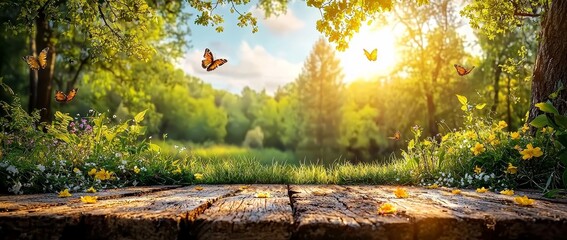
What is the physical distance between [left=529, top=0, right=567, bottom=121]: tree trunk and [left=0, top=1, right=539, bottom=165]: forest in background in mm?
892

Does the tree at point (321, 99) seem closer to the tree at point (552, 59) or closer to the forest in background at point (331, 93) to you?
the forest in background at point (331, 93)

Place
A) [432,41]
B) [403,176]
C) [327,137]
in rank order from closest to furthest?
[403,176], [432,41], [327,137]

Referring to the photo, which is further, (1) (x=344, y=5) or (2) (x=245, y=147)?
(2) (x=245, y=147)

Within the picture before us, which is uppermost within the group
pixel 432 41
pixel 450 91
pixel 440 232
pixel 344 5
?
pixel 432 41

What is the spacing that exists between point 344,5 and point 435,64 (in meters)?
21.2

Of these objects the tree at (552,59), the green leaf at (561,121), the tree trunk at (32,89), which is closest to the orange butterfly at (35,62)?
the green leaf at (561,121)

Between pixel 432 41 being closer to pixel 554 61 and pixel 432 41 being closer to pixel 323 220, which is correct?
pixel 554 61

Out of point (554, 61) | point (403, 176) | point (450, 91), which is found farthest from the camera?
point (450, 91)

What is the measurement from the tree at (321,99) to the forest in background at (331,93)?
0.10 m

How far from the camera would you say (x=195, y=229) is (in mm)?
1750

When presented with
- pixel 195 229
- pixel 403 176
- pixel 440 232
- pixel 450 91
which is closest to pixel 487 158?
pixel 403 176

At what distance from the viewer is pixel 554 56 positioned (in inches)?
185

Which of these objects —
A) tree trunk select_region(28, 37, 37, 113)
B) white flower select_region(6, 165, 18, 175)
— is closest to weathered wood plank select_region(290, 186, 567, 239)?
white flower select_region(6, 165, 18, 175)

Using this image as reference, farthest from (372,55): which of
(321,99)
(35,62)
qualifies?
(321,99)
